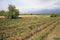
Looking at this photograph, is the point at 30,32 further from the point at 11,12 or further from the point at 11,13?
the point at 11,12

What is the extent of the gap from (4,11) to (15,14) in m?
7.93

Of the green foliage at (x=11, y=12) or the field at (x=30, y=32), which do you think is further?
the green foliage at (x=11, y=12)

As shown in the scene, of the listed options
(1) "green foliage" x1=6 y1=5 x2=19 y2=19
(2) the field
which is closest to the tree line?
(1) "green foliage" x1=6 y1=5 x2=19 y2=19

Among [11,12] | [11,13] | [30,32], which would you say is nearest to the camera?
[30,32]

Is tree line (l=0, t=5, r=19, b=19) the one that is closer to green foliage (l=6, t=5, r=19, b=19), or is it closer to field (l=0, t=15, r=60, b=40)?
green foliage (l=6, t=5, r=19, b=19)

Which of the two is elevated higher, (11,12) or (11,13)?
(11,12)

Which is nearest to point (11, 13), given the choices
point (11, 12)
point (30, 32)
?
point (11, 12)

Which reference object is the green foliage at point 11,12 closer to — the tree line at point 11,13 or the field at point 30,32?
the tree line at point 11,13

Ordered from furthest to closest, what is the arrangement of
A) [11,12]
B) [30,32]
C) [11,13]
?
1. [11,12]
2. [11,13]
3. [30,32]

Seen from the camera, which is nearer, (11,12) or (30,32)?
(30,32)

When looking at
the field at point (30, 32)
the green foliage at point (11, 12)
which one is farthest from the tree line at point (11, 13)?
the field at point (30, 32)

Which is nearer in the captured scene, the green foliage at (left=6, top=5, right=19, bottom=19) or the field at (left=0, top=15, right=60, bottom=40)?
the field at (left=0, top=15, right=60, bottom=40)

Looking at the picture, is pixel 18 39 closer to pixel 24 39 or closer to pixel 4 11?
pixel 24 39

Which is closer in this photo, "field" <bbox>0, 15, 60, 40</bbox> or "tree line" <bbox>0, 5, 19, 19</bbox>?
"field" <bbox>0, 15, 60, 40</bbox>
